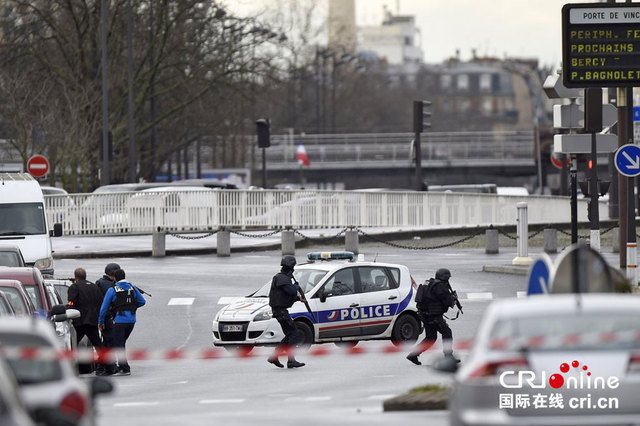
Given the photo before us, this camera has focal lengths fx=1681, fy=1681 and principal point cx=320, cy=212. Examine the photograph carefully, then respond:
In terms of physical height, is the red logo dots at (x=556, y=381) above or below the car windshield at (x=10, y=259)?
above

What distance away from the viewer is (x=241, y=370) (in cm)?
2094

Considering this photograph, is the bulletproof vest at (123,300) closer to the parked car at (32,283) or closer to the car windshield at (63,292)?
the parked car at (32,283)

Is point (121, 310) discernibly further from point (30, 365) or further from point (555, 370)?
point (555, 370)

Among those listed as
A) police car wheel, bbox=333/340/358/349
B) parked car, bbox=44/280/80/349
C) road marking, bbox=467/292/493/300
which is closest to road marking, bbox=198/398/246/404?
parked car, bbox=44/280/80/349

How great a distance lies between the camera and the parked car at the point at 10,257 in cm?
2745

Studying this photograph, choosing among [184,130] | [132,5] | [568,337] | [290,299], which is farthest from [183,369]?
[184,130]

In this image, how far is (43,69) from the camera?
61875mm

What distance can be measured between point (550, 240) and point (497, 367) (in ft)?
102

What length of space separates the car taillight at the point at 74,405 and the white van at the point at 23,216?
23.3 metres

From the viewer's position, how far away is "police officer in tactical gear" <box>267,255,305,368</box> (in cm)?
2123

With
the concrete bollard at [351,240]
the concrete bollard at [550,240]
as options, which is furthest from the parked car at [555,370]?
the concrete bollard at [351,240]

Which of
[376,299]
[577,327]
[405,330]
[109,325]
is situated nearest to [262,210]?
[405,330]

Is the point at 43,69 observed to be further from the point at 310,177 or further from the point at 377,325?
the point at 310,177

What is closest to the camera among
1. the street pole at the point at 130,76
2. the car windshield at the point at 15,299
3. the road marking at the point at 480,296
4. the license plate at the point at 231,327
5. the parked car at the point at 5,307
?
the parked car at the point at 5,307
